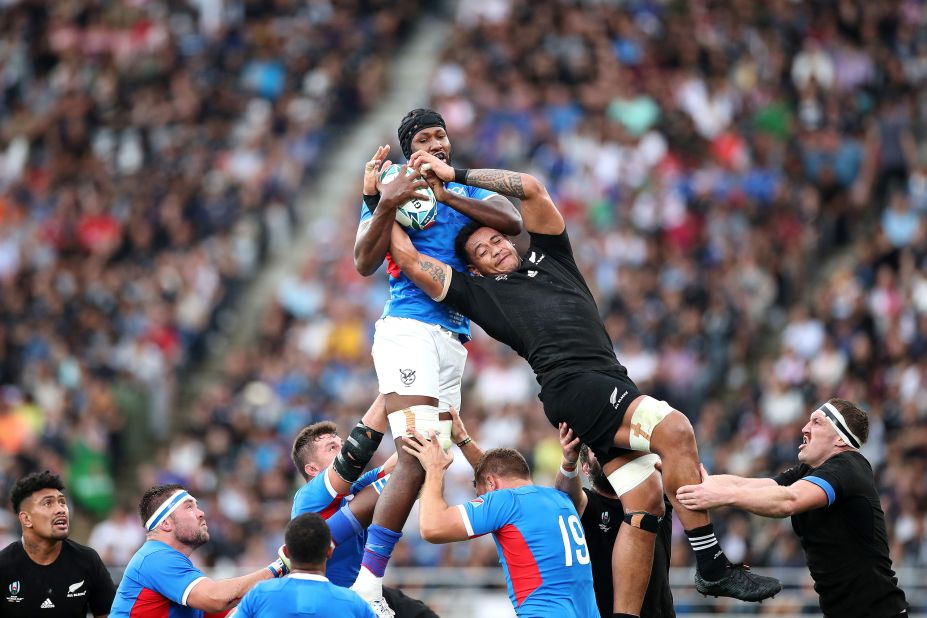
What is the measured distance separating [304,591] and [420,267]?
234cm

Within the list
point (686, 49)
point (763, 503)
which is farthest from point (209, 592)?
point (686, 49)

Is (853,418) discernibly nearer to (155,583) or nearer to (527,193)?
(527,193)

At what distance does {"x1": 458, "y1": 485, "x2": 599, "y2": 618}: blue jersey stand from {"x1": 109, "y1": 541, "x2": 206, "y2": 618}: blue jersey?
1941mm

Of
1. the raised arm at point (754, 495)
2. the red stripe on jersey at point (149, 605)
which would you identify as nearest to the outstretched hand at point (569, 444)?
the raised arm at point (754, 495)

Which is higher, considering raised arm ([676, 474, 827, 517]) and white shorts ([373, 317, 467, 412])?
white shorts ([373, 317, 467, 412])

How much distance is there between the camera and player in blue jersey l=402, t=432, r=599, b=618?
9.12 m

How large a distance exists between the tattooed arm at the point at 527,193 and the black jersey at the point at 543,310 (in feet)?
0.31

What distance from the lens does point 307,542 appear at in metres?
8.36

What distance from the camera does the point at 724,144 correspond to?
21.6 meters

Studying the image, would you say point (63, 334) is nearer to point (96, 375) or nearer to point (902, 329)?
point (96, 375)

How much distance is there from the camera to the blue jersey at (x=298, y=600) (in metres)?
8.23

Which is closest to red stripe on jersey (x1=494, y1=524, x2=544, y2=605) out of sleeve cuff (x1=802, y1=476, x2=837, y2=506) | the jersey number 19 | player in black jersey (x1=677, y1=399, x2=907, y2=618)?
the jersey number 19

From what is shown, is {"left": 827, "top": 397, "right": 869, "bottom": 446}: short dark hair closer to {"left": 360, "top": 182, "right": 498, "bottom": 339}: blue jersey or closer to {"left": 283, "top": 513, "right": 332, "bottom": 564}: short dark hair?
{"left": 360, "top": 182, "right": 498, "bottom": 339}: blue jersey

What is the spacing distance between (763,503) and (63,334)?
51.9 ft
